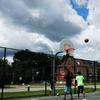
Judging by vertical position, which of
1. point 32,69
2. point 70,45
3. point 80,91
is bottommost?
point 80,91

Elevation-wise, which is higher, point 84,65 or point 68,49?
point 68,49

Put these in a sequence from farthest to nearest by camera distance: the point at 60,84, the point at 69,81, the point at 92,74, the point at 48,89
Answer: the point at 92,74 < the point at 60,84 < the point at 48,89 < the point at 69,81

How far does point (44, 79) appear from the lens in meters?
26.2

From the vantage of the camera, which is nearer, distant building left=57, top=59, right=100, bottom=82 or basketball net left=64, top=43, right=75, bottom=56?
basketball net left=64, top=43, right=75, bottom=56

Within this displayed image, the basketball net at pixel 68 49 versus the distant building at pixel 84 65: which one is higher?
the basketball net at pixel 68 49

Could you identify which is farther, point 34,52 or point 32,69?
point 32,69

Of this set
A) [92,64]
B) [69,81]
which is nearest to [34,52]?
[69,81]

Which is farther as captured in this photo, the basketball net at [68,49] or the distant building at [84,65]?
the distant building at [84,65]

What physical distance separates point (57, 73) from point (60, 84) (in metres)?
4.05

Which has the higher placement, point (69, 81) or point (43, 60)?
point (43, 60)

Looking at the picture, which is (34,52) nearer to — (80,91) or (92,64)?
(80,91)

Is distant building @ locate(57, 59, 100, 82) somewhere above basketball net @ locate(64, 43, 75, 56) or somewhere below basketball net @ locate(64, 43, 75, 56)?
below

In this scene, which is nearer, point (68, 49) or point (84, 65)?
point (68, 49)

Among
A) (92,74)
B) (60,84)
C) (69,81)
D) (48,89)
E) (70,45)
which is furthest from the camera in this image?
(92,74)
